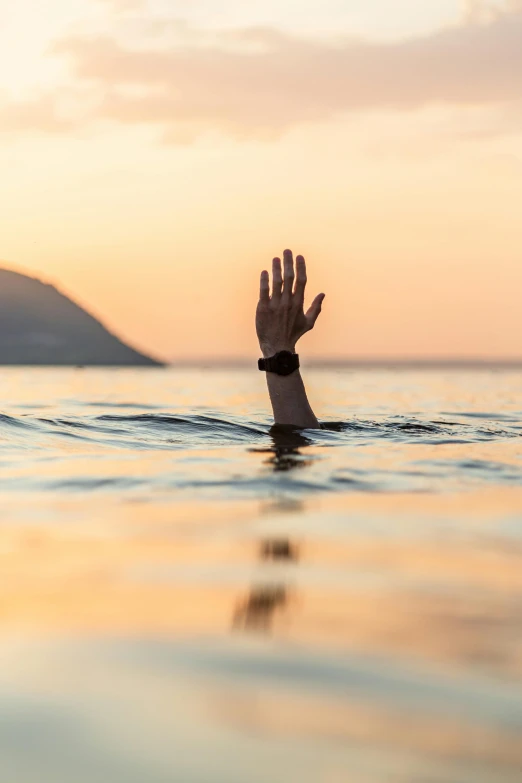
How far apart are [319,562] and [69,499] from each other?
74.4 inches

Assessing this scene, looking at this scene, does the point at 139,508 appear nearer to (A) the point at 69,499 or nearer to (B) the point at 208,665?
(A) the point at 69,499

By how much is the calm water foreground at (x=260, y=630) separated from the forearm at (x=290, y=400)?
2.11 m

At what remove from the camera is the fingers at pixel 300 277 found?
6.78m

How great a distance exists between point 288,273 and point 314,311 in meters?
0.56

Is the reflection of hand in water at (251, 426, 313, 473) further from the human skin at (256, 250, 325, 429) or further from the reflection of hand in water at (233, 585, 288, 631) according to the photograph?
the reflection of hand in water at (233, 585, 288, 631)

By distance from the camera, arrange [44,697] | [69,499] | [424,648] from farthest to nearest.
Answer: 1. [69,499]
2. [424,648]
3. [44,697]

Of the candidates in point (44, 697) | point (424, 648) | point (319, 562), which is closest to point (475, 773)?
point (424, 648)

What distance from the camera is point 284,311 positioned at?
6.92 meters

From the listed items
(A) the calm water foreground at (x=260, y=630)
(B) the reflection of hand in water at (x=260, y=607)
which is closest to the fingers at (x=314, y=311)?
(A) the calm water foreground at (x=260, y=630)

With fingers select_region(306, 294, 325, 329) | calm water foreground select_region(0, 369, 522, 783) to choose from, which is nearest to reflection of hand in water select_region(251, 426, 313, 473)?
calm water foreground select_region(0, 369, 522, 783)

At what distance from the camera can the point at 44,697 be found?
6.01ft

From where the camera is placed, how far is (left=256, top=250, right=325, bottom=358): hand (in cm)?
680

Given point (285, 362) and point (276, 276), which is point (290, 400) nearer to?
point (285, 362)

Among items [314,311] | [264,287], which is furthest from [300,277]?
[314,311]
